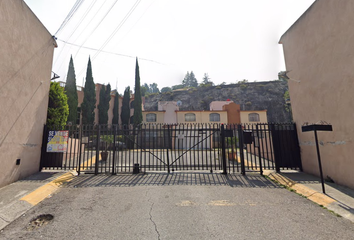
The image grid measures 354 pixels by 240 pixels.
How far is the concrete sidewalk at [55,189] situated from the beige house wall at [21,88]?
76cm

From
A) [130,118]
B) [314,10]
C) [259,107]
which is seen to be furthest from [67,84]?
[259,107]

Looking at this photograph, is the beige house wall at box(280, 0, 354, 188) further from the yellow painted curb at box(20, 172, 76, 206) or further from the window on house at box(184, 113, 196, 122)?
the window on house at box(184, 113, 196, 122)

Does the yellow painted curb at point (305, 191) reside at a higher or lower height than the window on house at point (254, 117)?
lower

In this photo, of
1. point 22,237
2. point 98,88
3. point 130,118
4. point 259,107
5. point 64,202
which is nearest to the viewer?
point 22,237

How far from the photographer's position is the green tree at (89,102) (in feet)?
101

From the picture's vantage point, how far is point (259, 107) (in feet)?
A: 212

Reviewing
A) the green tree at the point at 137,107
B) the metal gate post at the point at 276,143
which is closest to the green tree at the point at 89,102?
the green tree at the point at 137,107

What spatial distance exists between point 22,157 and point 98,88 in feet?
104

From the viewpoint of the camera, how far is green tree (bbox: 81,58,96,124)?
30688 mm

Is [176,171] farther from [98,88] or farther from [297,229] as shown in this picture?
[98,88]

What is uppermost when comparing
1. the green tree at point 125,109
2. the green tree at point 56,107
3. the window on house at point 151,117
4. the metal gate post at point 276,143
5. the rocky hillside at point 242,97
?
the rocky hillside at point 242,97

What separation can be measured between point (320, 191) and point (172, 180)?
4.96 metres

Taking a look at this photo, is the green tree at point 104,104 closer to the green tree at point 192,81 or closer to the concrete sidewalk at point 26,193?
the concrete sidewalk at point 26,193

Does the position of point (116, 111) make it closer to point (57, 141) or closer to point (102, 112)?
point (102, 112)
